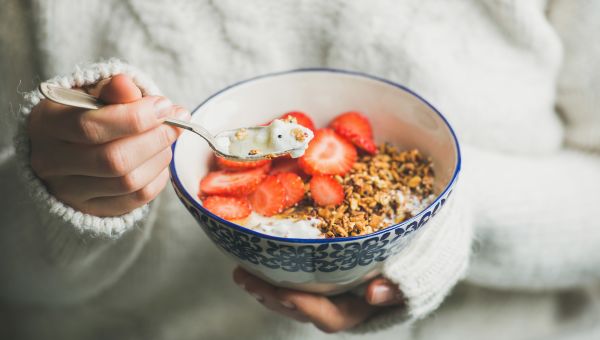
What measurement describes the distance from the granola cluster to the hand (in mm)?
102

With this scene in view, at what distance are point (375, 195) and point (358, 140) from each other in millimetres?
95

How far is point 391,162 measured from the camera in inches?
24.9

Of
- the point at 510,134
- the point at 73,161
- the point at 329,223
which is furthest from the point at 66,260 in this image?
the point at 510,134

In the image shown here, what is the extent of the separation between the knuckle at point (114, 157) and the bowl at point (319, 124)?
0.08m

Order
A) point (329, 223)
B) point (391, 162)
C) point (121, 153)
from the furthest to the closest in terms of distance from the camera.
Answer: point (391, 162) < point (329, 223) < point (121, 153)

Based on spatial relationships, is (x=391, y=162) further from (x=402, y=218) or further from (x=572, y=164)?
(x=572, y=164)

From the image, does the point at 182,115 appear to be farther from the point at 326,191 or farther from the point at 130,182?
the point at 326,191

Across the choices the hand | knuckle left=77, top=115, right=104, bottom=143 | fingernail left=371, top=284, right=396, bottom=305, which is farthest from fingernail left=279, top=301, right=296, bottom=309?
knuckle left=77, top=115, right=104, bottom=143

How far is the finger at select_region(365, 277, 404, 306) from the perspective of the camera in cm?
58

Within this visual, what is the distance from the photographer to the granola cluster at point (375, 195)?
527 mm

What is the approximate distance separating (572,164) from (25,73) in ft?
3.09

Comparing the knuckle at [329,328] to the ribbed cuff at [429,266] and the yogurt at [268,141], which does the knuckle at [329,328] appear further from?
the yogurt at [268,141]

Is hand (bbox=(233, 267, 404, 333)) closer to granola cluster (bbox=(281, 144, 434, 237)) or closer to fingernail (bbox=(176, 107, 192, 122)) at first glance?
granola cluster (bbox=(281, 144, 434, 237))

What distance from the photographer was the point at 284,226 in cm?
→ 52
